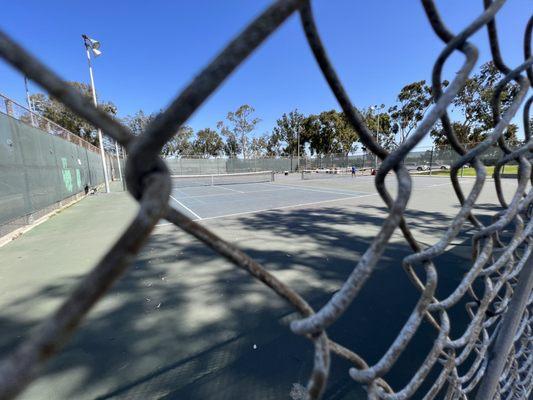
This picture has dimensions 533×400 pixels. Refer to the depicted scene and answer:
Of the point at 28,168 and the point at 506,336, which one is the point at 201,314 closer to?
the point at 506,336

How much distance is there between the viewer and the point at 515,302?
119 cm

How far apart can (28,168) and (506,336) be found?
9.16 metres

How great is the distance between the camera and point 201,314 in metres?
2.81

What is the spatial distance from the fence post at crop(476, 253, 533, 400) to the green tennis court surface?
958 millimetres

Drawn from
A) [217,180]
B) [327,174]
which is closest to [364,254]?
[217,180]

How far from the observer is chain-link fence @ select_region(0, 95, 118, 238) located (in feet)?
19.1

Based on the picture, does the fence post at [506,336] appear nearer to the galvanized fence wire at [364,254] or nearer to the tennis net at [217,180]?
the galvanized fence wire at [364,254]

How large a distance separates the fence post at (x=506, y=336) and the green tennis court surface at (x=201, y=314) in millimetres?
958

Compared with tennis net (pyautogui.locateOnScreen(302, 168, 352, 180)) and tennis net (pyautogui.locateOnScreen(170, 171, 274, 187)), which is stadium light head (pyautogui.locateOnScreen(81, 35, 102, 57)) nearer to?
tennis net (pyautogui.locateOnScreen(170, 171, 274, 187))

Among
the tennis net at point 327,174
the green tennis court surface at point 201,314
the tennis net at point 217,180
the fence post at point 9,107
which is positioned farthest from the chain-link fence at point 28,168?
the tennis net at point 327,174

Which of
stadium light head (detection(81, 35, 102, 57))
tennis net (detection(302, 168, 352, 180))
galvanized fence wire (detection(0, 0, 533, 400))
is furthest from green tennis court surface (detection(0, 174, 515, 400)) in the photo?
tennis net (detection(302, 168, 352, 180))

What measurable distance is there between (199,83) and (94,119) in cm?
13

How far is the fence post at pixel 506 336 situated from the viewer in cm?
112

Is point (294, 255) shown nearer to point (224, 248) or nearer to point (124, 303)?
point (124, 303)
